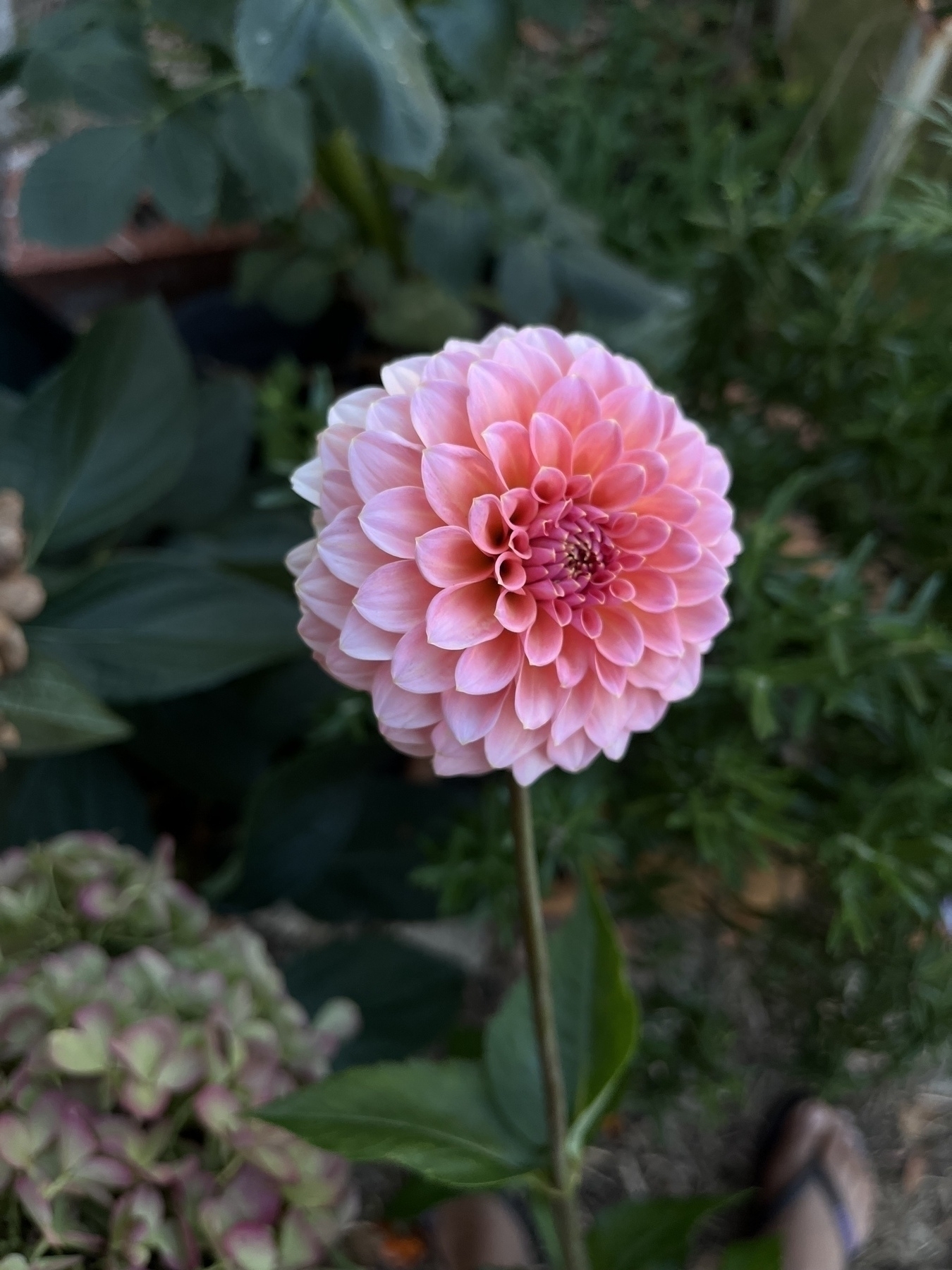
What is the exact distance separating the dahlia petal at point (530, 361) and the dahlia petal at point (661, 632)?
0.08 metres

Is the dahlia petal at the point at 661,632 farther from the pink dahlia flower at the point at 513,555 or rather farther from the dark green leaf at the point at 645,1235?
the dark green leaf at the point at 645,1235

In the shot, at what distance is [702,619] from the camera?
0.29 meters

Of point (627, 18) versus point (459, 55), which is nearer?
point (459, 55)

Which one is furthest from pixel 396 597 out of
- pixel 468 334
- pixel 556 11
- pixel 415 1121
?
pixel 468 334

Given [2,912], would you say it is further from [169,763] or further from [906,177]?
[906,177]

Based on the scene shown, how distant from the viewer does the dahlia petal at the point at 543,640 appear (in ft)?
0.86

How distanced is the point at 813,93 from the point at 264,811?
27.5 inches

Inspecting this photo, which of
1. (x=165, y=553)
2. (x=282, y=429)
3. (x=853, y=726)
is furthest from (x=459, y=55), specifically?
(x=853, y=726)

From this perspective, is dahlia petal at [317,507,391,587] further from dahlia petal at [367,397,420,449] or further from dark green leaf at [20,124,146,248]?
dark green leaf at [20,124,146,248]

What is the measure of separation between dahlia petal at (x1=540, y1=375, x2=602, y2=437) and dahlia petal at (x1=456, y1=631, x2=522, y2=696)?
0.07 m

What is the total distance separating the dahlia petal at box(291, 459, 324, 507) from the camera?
290mm

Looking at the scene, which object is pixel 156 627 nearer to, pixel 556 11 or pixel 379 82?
pixel 379 82

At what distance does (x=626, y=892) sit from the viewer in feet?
2.01

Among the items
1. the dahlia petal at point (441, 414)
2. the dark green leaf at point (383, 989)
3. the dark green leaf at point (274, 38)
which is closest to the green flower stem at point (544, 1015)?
the dahlia petal at point (441, 414)
